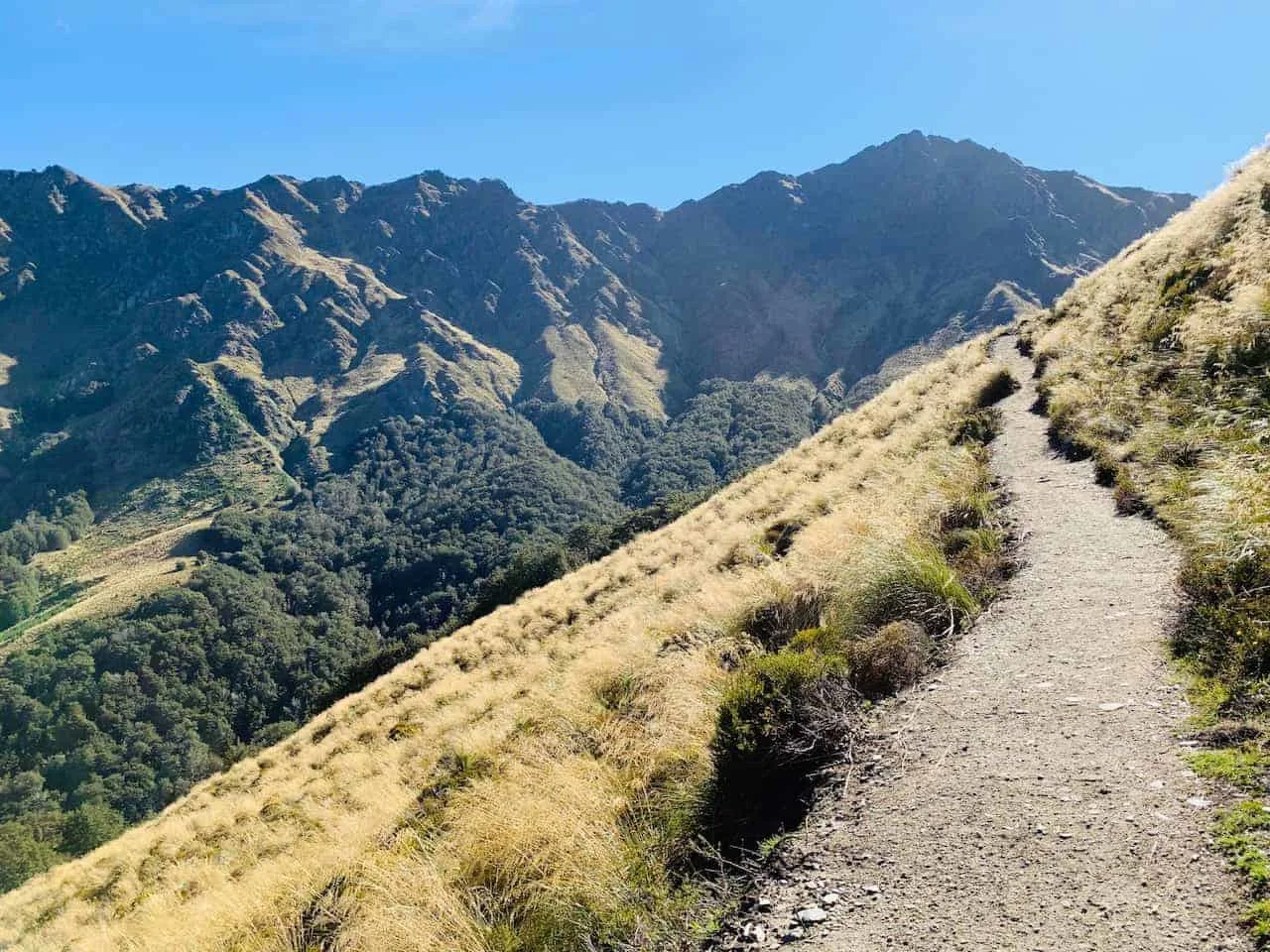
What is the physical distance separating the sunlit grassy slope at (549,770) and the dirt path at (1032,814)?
938 mm

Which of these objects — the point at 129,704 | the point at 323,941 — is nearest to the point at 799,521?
the point at 323,941

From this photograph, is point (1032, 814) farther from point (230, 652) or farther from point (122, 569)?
point (122, 569)

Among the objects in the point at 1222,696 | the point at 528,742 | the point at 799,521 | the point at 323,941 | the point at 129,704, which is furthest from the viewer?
the point at 129,704

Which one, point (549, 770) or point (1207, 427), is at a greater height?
point (1207, 427)

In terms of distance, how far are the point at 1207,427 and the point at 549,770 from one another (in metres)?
8.86

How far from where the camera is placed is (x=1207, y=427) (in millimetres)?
8016

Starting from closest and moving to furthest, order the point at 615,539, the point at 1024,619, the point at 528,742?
1. the point at 1024,619
2. the point at 528,742
3. the point at 615,539

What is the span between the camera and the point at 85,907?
1420 cm

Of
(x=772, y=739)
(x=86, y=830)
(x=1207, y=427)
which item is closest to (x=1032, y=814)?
(x=772, y=739)

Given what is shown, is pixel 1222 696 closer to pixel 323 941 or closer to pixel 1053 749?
pixel 1053 749

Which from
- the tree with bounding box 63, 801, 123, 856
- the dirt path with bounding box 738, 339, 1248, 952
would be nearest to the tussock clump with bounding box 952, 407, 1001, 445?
the dirt path with bounding box 738, 339, 1248, 952

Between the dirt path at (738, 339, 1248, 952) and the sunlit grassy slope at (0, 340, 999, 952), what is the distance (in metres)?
0.94

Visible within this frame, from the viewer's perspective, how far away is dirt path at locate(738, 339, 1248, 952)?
10.3ft

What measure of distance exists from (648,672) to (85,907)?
15180 millimetres
